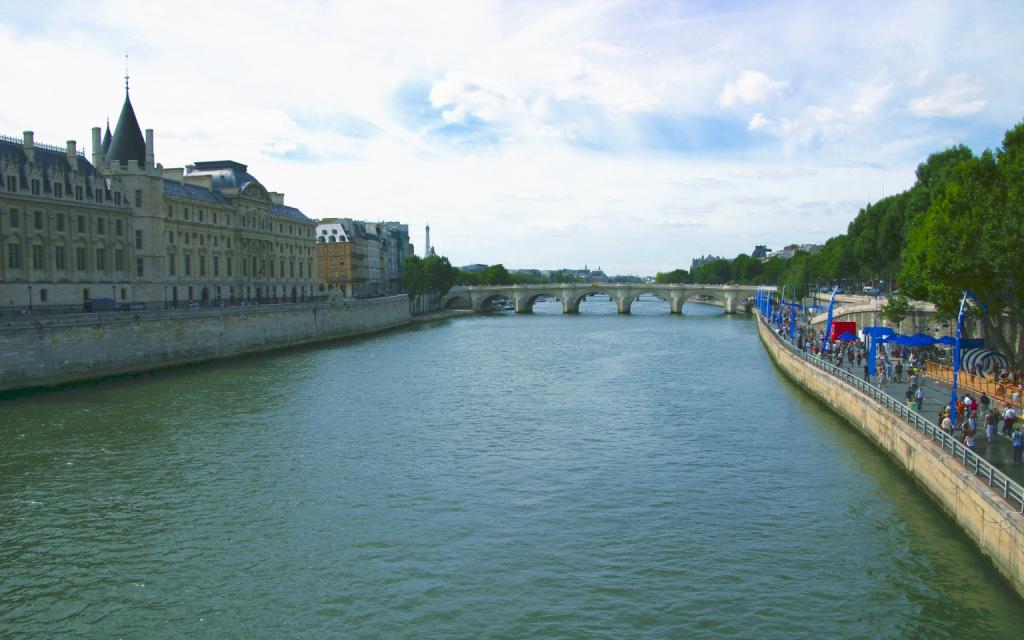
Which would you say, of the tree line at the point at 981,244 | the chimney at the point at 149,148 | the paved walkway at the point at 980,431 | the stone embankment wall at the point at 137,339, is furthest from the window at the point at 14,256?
the tree line at the point at 981,244

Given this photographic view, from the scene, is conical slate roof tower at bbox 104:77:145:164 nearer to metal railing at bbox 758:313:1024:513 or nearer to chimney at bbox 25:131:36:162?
chimney at bbox 25:131:36:162

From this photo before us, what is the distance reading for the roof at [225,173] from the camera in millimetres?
76250

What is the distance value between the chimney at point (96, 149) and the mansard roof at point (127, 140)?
0.62m

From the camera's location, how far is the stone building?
4822 cm

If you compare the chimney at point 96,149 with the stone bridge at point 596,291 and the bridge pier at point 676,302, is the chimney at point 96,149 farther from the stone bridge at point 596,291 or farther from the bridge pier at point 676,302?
the bridge pier at point 676,302

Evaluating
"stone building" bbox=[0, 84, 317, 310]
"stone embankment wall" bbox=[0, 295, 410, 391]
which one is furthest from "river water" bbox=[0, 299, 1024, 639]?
"stone building" bbox=[0, 84, 317, 310]

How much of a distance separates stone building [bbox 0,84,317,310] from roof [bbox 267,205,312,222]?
35cm

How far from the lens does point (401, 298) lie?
336 ft

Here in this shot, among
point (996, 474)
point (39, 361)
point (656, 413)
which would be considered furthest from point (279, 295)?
point (996, 474)

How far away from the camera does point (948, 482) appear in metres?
18.6

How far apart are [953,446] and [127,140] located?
60190mm

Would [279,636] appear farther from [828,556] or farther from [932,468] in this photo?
[932,468]

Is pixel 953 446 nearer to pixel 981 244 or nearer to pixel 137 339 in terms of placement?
pixel 981 244

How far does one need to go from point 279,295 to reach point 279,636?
73.4m
